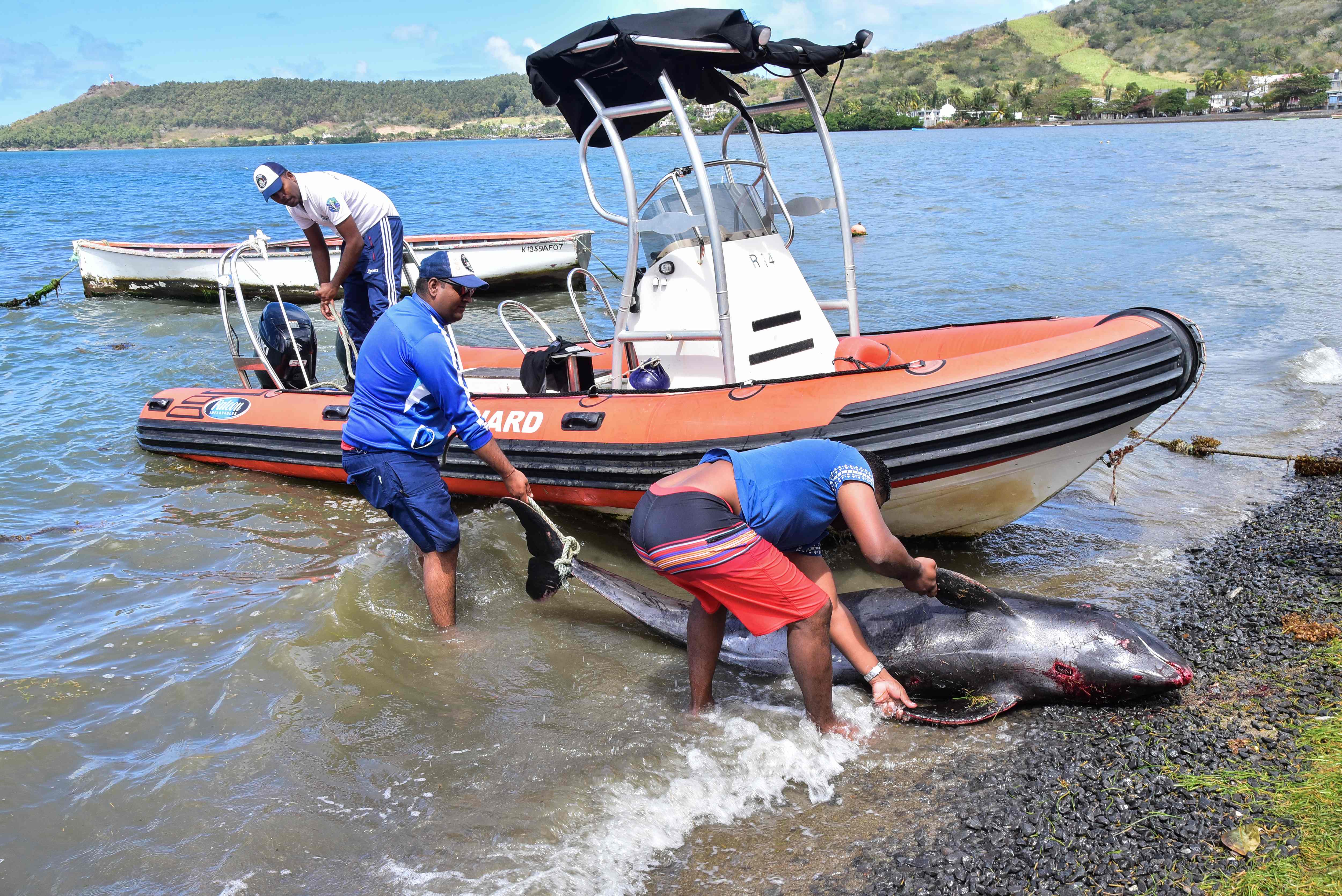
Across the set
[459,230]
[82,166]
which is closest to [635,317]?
[459,230]

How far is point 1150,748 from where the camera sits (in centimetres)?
347

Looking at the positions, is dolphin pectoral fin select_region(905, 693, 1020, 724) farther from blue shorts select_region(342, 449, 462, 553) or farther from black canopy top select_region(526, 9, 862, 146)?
black canopy top select_region(526, 9, 862, 146)

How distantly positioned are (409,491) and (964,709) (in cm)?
279

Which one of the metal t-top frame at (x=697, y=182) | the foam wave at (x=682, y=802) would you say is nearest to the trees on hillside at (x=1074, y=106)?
the metal t-top frame at (x=697, y=182)

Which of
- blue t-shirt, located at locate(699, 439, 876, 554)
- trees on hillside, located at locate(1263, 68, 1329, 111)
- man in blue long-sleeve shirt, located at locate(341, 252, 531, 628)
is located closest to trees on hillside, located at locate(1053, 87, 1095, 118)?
trees on hillside, located at locate(1263, 68, 1329, 111)

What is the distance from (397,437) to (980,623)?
2.88m

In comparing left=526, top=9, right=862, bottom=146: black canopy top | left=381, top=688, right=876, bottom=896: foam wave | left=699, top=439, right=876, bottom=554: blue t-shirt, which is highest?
left=526, top=9, right=862, bottom=146: black canopy top

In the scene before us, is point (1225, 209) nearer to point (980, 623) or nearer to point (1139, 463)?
point (1139, 463)

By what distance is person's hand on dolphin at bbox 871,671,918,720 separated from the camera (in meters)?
3.91

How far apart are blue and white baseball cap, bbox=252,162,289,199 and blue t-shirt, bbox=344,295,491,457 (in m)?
2.32

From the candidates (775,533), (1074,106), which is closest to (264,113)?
(1074,106)

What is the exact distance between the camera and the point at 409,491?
4594 mm

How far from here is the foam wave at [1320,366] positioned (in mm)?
9242

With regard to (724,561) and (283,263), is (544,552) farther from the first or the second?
(283,263)
